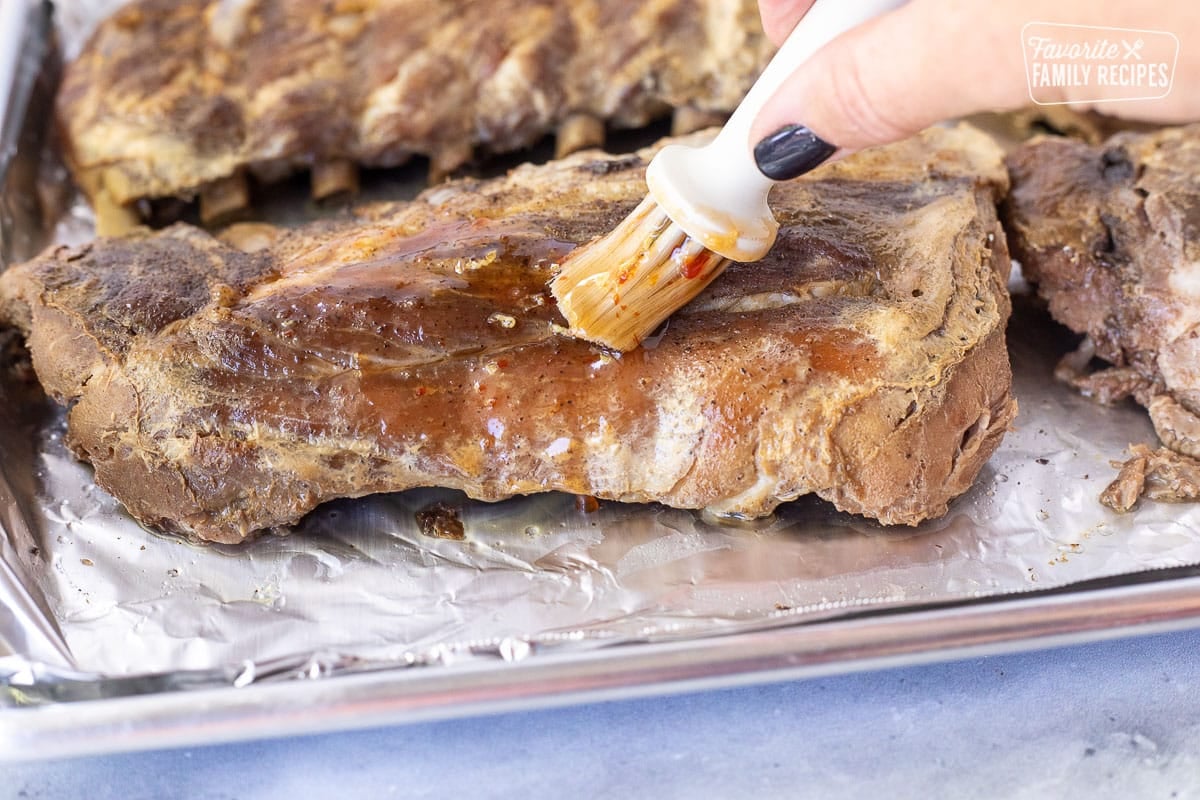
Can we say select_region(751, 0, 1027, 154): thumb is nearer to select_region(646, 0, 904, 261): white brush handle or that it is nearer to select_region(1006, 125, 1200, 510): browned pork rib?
select_region(646, 0, 904, 261): white brush handle

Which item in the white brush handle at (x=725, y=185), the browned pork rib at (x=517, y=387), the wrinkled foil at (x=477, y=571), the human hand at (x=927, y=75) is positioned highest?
the human hand at (x=927, y=75)

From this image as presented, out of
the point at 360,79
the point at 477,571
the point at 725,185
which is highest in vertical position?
the point at 360,79

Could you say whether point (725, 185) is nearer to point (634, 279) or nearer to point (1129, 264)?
point (634, 279)

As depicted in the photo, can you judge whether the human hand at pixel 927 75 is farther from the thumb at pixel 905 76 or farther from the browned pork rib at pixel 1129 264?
the browned pork rib at pixel 1129 264

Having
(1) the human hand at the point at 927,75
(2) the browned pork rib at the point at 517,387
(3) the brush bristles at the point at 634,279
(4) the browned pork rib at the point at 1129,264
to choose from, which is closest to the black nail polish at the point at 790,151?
(1) the human hand at the point at 927,75

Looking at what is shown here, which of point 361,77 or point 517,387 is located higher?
point 361,77

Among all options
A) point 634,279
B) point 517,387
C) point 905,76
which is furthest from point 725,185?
point 517,387

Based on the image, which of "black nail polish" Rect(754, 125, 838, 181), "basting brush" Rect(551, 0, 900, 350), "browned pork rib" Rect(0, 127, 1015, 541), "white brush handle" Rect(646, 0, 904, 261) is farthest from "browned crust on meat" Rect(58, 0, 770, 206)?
"black nail polish" Rect(754, 125, 838, 181)
